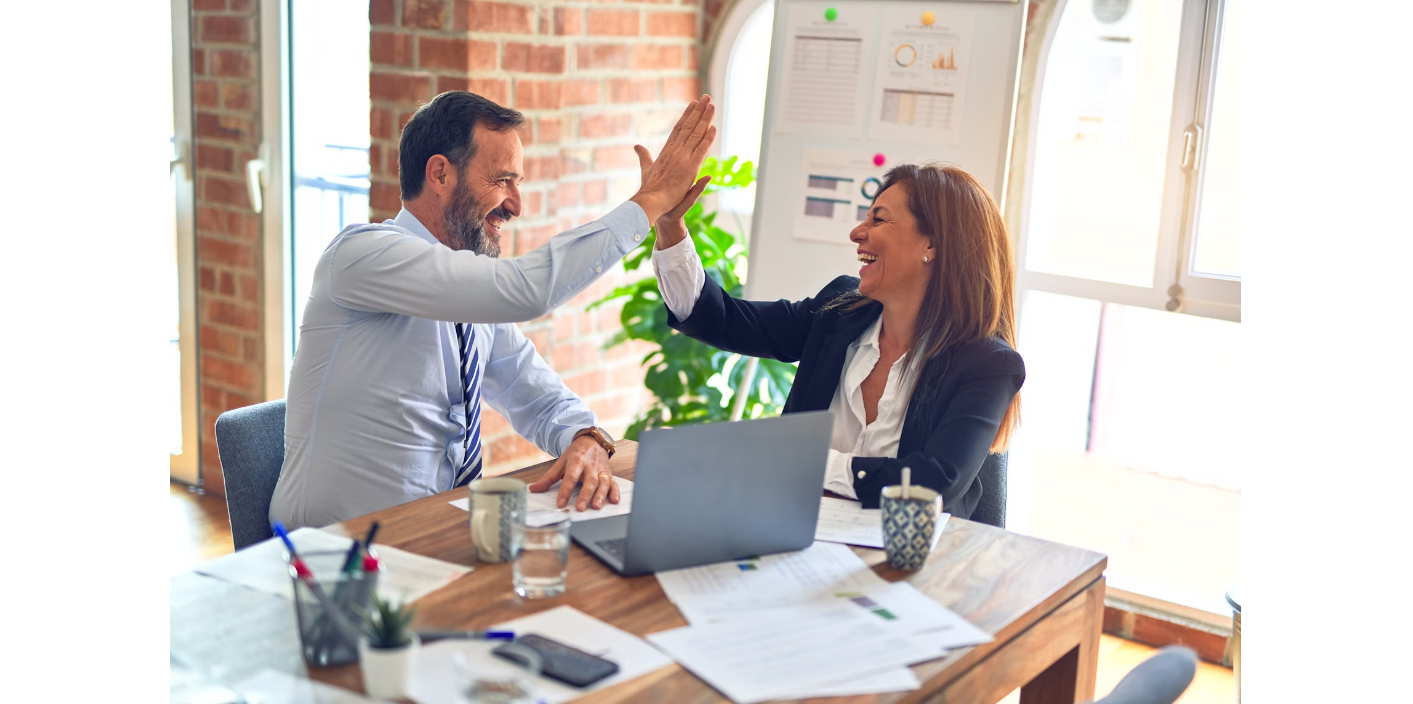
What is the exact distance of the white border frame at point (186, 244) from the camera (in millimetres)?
3742

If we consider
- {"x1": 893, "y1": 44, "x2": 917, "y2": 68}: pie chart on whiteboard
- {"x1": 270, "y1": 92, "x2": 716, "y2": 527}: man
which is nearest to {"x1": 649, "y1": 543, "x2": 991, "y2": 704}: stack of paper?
{"x1": 270, "y1": 92, "x2": 716, "y2": 527}: man

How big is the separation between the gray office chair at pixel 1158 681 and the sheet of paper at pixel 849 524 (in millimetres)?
482

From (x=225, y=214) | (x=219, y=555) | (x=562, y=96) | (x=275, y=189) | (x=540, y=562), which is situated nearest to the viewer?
(x=540, y=562)

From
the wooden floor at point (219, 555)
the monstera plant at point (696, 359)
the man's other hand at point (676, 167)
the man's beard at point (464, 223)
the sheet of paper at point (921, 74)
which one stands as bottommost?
the wooden floor at point (219, 555)

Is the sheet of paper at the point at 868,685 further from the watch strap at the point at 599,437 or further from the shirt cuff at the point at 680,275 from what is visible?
the shirt cuff at the point at 680,275

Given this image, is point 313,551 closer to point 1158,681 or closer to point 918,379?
point 1158,681

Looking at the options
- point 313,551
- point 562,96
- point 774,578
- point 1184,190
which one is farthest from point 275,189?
point 774,578

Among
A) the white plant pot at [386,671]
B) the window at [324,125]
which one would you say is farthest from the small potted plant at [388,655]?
the window at [324,125]

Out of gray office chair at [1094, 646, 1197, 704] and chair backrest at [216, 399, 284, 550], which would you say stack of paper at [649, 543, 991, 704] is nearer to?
gray office chair at [1094, 646, 1197, 704]

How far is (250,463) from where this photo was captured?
198 centimetres

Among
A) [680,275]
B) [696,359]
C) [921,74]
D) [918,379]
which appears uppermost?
[921,74]

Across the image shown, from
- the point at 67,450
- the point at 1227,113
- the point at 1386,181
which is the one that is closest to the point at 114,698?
the point at 67,450

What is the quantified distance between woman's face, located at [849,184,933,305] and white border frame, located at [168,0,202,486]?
2543mm

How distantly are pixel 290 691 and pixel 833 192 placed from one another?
2069 millimetres
